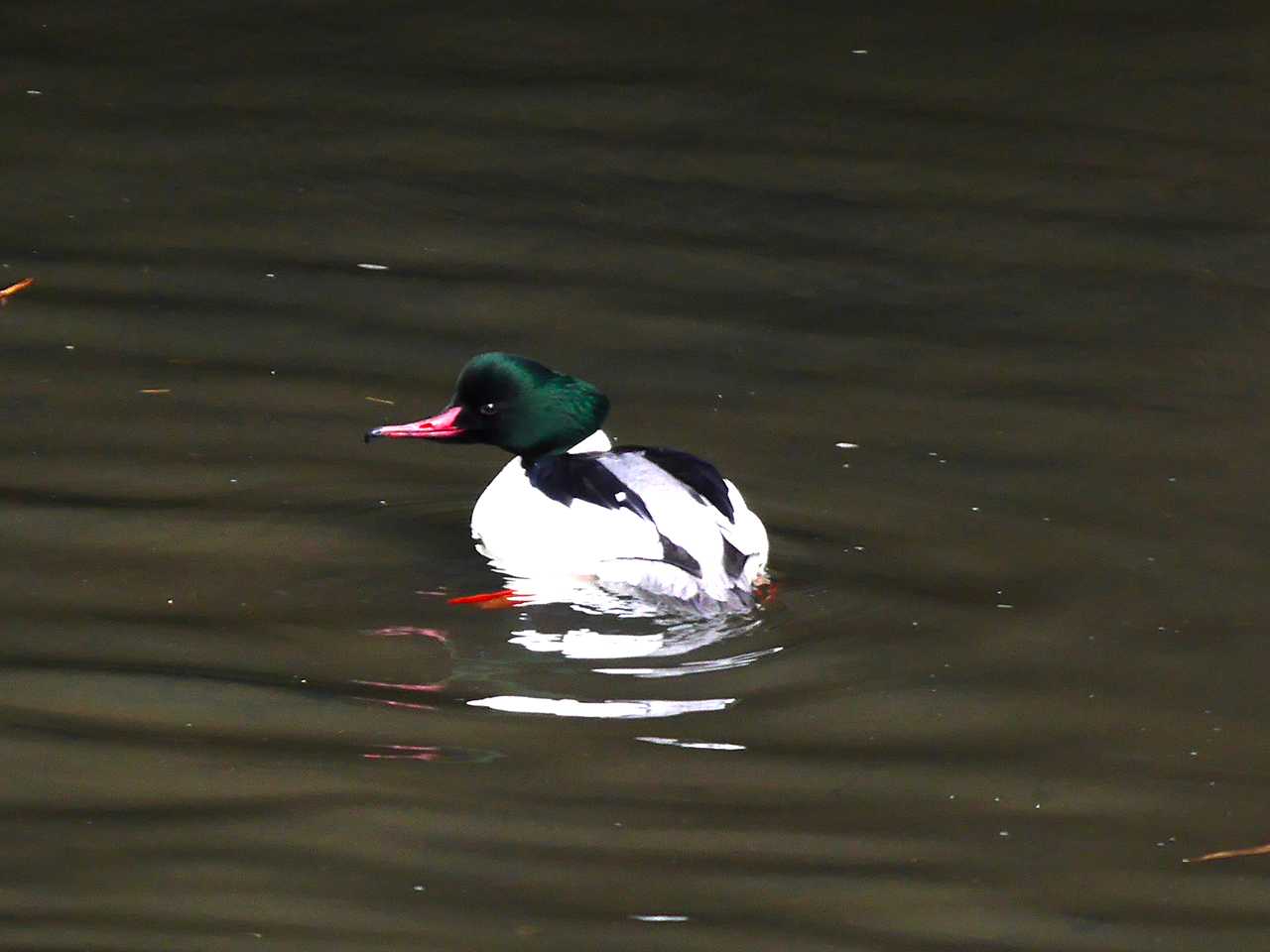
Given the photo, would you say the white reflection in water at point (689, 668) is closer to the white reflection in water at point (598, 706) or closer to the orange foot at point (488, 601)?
the white reflection in water at point (598, 706)

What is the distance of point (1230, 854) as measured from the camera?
4.60m

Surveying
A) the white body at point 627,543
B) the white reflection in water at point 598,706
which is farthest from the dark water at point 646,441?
the white body at point 627,543

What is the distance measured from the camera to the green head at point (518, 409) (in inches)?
258

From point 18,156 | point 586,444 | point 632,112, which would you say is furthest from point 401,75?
point 586,444

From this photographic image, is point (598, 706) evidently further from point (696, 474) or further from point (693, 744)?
point (696, 474)

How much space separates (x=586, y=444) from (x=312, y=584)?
1.13 metres

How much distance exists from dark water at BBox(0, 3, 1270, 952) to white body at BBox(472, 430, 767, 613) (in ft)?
0.54

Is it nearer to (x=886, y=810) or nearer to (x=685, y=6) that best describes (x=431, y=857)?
(x=886, y=810)

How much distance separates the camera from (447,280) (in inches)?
332

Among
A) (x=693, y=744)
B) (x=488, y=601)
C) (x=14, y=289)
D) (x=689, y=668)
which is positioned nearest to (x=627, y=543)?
(x=488, y=601)

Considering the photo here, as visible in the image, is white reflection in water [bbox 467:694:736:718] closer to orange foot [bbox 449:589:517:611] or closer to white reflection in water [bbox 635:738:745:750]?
white reflection in water [bbox 635:738:745:750]

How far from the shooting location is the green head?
654cm

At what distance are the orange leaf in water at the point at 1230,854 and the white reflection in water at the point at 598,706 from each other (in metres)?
1.13

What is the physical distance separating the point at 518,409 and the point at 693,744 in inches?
71.4
